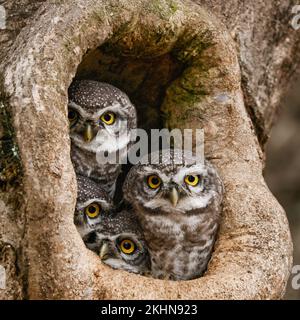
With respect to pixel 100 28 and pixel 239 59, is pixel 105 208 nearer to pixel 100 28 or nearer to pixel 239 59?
pixel 100 28

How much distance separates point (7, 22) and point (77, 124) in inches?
30.3

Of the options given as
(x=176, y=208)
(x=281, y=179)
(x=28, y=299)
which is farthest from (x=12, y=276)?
(x=281, y=179)

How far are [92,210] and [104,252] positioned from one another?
28 cm

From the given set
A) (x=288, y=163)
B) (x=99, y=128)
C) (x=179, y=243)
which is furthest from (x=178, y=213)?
(x=288, y=163)

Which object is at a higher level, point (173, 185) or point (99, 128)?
point (99, 128)

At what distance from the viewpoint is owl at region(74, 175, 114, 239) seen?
4.15 m

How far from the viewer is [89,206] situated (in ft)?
13.8

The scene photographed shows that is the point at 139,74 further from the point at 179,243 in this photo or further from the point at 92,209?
the point at 179,243

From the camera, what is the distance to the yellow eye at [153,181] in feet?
13.6

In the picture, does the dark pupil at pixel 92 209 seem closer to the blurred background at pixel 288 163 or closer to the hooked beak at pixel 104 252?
the hooked beak at pixel 104 252

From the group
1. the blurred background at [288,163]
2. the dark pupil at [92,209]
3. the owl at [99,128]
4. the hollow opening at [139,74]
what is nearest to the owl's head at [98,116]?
the owl at [99,128]

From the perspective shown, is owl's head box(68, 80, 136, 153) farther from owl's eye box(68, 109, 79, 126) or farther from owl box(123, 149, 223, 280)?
owl box(123, 149, 223, 280)

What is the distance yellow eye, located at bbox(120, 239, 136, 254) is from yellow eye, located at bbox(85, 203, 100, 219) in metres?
0.24

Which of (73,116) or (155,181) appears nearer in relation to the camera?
(155,181)
